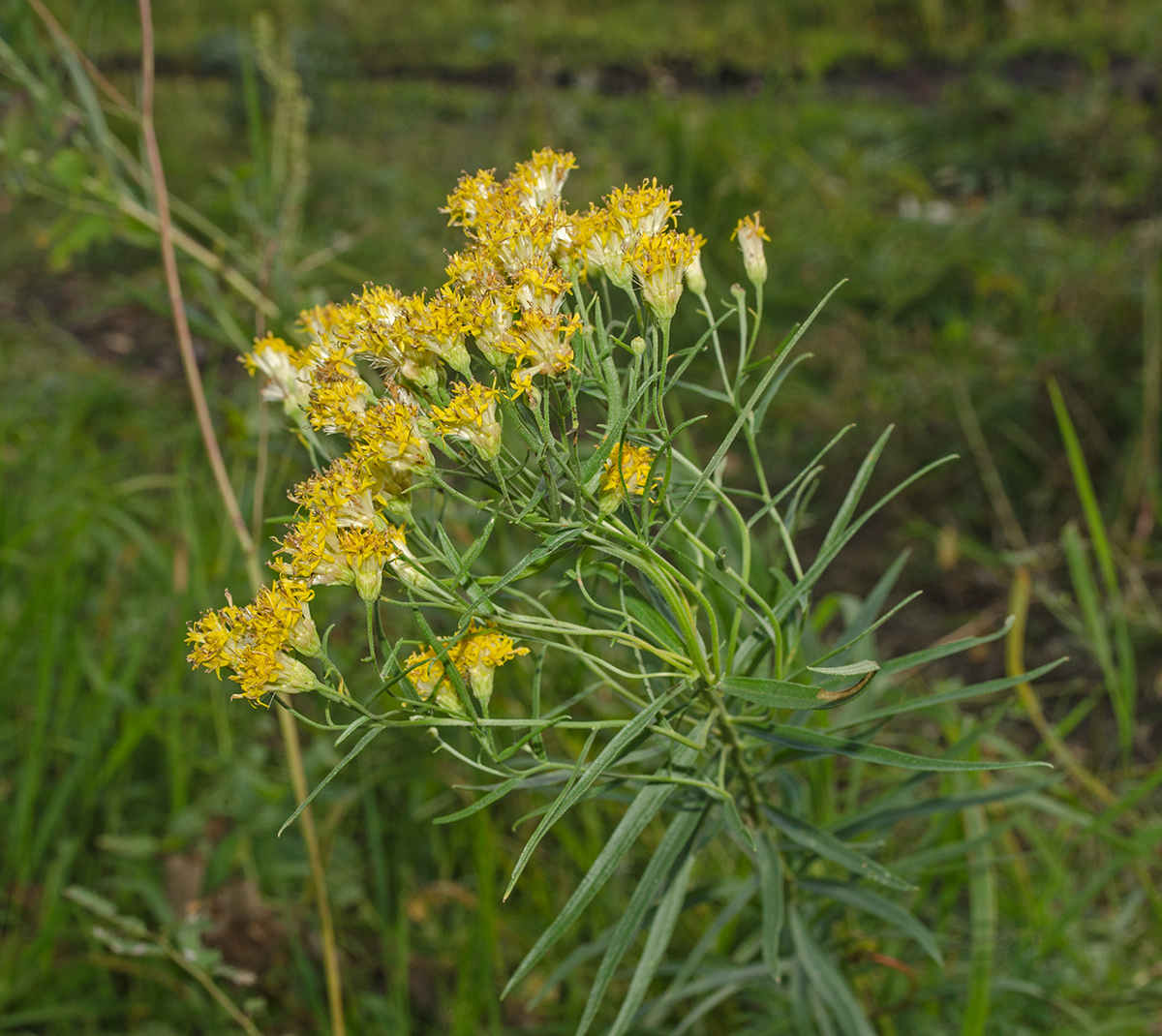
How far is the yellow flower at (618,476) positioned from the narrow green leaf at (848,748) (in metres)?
0.29

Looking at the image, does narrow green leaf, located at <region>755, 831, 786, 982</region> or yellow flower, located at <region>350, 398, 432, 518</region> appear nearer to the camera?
yellow flower, located at <region>350, 398, 432, 518</region>

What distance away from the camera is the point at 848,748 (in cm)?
95

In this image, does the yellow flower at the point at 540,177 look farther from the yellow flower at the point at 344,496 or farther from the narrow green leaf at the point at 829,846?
the narrow green leaf at the point at 829,846

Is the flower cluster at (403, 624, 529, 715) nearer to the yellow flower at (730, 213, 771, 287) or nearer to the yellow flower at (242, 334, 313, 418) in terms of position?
the yellow flower at (242, 334, 313, 418)

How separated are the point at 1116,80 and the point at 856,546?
528 cm

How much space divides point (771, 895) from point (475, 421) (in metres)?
0.63

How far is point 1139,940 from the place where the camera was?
6.28ft

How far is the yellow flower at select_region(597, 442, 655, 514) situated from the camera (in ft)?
2.91

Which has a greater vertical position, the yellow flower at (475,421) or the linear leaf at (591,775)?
the yellow flower at (475,421)

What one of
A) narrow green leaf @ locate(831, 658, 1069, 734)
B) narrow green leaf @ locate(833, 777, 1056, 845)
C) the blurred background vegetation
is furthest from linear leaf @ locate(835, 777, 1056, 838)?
narrow green leaf @ locate(831, 658, 1069, 734)

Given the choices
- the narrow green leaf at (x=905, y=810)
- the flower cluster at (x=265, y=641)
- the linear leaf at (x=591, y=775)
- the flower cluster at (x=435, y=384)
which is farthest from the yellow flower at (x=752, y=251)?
the narrow green leaf at (x=905, y=810)

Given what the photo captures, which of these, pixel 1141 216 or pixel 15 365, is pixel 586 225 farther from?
pixel 1141 216

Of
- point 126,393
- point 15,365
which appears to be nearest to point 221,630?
point 126,393

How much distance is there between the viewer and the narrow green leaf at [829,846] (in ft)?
3.36
